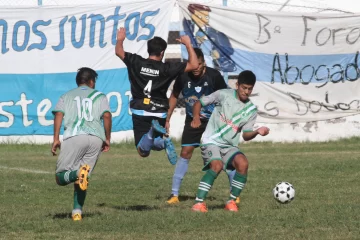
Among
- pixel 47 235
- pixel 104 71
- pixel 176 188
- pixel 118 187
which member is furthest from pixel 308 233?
pixel 104 71

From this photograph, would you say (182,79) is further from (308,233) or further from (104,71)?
(104,71)

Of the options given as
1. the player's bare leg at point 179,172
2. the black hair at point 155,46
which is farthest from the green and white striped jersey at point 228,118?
the player's bare leg at point 179,172

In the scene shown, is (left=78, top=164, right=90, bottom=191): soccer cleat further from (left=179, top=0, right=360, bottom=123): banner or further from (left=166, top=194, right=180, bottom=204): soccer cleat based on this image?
(left=179, top=0, right=360, bottom=123): banner

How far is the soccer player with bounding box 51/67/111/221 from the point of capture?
9172mm

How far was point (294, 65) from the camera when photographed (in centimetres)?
2008

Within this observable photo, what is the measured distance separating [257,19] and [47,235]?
12450 millimetres

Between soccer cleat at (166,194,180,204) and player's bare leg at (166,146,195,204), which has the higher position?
player's bare leg at (166,146,195,204)

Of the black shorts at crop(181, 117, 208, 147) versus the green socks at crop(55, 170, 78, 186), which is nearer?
the green socks at crop(55, 170, 78, 186)

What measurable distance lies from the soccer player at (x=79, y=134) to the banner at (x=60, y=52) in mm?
9653

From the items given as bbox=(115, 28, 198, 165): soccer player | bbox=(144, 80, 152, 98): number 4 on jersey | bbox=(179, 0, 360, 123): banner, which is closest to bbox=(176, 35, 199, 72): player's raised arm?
bbox=(115, 28, 198, 165): soccer player

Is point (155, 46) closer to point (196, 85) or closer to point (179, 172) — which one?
point (196, 85)

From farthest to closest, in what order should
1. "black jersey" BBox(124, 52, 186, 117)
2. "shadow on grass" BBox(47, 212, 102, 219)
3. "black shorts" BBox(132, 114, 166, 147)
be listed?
"black shorts" BBox(132, 114, 166, 147) → "black jersey" BBox(124, 52, 186, 117) → "shadow on grass" BBox(47, 212, 102, 219)

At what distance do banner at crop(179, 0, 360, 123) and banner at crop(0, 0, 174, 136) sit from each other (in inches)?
54.2

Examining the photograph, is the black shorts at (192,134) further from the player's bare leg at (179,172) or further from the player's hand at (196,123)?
the player's hand at (196,123)
